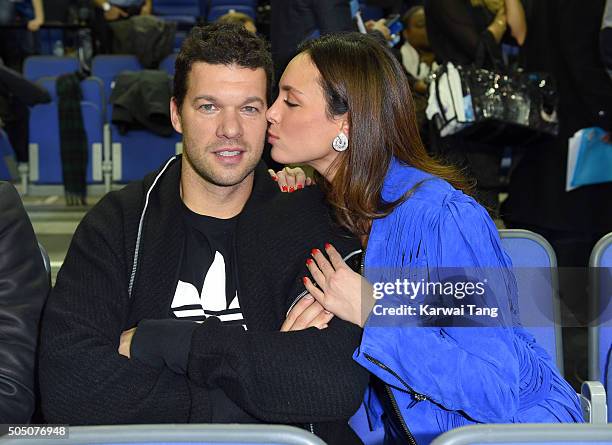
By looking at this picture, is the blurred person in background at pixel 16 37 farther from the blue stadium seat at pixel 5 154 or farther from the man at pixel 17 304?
the man at pixel 17 304

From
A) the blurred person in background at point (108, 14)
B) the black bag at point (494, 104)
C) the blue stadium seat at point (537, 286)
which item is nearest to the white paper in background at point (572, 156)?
the black bag at point (494, 104)

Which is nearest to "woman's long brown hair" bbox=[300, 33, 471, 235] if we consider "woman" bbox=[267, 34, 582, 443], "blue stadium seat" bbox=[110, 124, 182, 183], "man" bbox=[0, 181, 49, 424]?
"woman" bbox=[267, 34, 582, 443]

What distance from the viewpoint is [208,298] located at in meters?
2.01

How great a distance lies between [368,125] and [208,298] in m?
0.52

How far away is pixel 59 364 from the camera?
179 cm

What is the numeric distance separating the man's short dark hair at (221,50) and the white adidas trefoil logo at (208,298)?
0.43 m

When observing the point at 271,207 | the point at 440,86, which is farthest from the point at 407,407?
the point at 440,86

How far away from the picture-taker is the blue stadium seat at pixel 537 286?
7.79 ft

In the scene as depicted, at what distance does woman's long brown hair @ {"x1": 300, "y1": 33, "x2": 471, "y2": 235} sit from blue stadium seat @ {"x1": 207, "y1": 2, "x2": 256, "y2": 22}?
6.66 metres

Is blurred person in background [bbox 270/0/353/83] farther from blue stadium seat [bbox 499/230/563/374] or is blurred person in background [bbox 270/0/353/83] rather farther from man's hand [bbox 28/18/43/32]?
man's hand [bbox 28/18/43/32]

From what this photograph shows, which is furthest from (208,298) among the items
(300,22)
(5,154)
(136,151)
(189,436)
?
(5,154)

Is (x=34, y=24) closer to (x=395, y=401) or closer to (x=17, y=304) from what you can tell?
(x=17, y=304)

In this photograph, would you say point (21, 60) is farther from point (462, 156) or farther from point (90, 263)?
point (90, 263)

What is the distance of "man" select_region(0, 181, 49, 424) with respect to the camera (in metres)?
1.83
